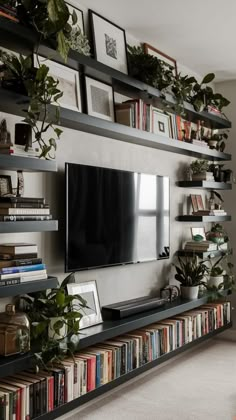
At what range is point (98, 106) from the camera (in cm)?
320

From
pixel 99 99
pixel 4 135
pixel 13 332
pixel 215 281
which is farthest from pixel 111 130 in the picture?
pixel 215 281

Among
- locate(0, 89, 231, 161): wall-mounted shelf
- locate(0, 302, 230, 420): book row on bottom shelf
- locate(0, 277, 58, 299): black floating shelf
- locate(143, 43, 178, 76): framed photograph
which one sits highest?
locate(143, 43, 178, 76): framed photograph

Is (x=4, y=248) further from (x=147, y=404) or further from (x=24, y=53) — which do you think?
(x=147, y=404)

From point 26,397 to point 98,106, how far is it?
1840 millimetres

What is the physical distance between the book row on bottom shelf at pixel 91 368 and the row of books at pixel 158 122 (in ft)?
4.81

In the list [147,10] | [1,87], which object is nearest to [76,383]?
[1,87]

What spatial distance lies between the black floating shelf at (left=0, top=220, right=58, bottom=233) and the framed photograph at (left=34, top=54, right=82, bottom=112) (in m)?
0.75

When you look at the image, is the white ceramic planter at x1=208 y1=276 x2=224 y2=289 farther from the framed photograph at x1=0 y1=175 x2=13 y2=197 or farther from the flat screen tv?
the framed photograph at x1=0 y1=175 x2=13 y2=197

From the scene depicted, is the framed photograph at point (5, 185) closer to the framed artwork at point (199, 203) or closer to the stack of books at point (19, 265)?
the stack of books at point (19, 265)

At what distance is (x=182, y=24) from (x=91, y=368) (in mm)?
2411

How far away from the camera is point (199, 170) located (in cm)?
438

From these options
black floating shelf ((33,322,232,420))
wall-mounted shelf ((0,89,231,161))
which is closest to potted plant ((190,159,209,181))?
wall-mounted shelf ((0,89,231,161))

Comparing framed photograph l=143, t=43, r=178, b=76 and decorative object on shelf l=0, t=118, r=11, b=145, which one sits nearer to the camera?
decorative object on shelf l=0, t=118, r=11, b=145

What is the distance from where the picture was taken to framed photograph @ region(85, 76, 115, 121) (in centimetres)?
312
